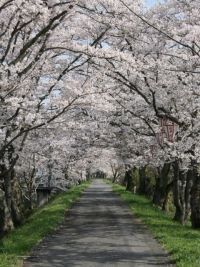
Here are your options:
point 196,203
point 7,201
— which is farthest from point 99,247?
point 7,201

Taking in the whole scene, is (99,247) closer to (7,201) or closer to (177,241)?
(177,241)

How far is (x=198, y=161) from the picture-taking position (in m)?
19.5

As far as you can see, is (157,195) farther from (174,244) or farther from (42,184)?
(42,184)

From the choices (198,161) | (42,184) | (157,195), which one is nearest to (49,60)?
(198,161)

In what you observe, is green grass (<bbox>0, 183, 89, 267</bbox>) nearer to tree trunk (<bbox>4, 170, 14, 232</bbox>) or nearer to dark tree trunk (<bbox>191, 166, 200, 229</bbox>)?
tree trunk (<bbox>4, 170, 14, 232</bbox>)

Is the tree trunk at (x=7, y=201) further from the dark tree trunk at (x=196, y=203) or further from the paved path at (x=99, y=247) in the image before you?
the dark tree trunk at (x=196, y=203)

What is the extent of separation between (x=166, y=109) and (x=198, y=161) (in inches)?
97.3

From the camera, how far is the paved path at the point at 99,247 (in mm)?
12594

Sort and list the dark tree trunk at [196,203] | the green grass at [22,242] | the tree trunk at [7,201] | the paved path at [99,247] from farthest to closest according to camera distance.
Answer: the tree trunk at [7,201], the dark tree trunk at [196,203], the paved path at [99,247], the green grass at [22,242]

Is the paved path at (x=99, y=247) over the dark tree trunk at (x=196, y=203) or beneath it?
beneath

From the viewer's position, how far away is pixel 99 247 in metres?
15.1

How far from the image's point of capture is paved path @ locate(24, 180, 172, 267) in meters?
12.6

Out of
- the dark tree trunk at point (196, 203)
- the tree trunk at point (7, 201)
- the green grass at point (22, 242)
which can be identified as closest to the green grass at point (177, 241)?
the dark tree trunk at point (196, 203)

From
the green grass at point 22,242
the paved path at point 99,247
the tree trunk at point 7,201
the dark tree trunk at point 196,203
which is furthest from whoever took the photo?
the tree trunk at point 7,201
